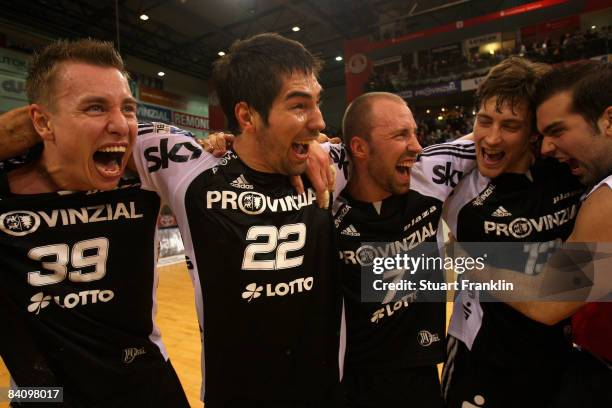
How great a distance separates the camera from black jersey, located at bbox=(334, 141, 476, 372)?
6.62 feet

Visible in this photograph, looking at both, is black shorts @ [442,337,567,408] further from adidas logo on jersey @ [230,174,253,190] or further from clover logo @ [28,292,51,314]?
clover logo @ [28,292,51,314]

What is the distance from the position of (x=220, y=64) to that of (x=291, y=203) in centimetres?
74

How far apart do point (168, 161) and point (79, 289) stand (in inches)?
25.7

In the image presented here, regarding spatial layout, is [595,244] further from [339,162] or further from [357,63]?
[357,63]

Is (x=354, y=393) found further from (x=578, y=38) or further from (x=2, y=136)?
(x=578, y=38)

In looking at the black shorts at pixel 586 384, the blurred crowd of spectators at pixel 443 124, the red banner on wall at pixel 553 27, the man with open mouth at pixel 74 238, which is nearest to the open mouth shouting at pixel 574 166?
the black shorts at pixel 586 384

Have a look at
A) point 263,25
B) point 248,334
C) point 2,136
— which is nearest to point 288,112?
point 248,334

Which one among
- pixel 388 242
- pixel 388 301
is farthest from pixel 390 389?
pixel 388 242

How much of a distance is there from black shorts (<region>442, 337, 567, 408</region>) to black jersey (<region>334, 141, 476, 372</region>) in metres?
0.25

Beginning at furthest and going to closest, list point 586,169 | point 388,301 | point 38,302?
1. point 388,301
2. point 586,169
3. point 38,302

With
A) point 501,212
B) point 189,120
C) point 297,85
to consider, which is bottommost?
point 501,212

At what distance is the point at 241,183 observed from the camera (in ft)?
5.85

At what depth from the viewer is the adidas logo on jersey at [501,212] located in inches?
83.3

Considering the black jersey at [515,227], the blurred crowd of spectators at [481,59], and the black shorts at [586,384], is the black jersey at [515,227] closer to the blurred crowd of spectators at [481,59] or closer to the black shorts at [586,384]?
the black shorts at [586,384]
